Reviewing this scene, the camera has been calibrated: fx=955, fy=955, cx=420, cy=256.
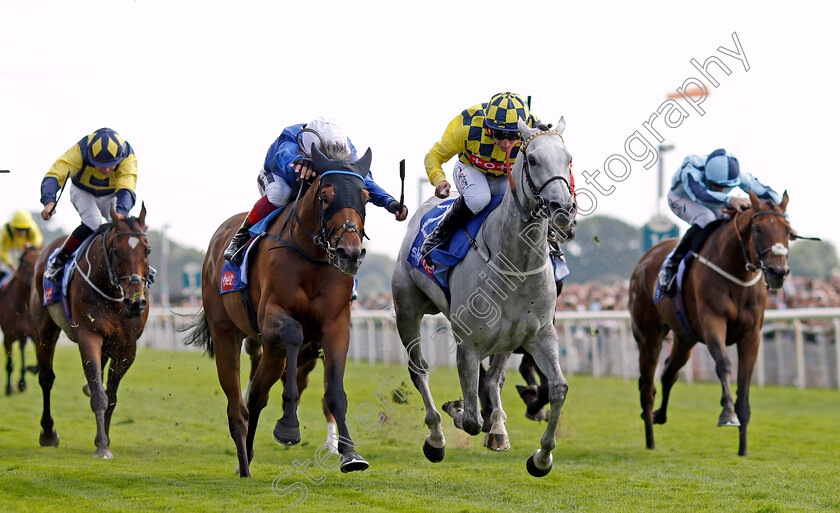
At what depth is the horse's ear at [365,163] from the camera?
5438mm

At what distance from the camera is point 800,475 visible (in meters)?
6.49

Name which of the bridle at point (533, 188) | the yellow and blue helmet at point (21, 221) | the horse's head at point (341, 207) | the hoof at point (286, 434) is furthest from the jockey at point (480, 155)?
the yellow and blue helmet at point (21, 221)

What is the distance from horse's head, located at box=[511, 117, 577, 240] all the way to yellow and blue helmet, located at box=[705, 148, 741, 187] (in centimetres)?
394

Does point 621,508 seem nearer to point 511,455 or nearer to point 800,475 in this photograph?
point 800,475

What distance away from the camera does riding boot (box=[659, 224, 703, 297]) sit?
8.53 metres

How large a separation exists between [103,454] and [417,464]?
2.40 m

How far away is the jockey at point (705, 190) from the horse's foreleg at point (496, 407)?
2.92 m

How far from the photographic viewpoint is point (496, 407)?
19.6ft

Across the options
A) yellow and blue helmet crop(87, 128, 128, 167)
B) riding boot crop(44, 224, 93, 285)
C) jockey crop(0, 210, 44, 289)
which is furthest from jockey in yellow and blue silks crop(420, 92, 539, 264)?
jockey crop(0, 210, 44, 289)

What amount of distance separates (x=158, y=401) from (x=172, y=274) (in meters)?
60.8

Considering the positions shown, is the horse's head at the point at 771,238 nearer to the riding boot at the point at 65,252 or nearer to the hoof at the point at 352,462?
the hoof at the point at 352,462

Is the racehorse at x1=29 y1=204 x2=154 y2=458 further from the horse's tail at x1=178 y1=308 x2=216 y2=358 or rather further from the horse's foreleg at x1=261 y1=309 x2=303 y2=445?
the horse's foreleg at x1=261 y1=309 x2=303 y2=445

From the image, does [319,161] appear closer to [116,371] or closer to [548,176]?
[548,176]

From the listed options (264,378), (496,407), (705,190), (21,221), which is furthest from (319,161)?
(21,221)
